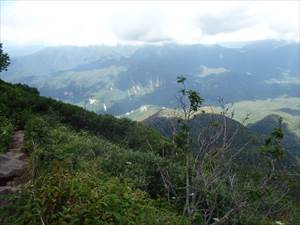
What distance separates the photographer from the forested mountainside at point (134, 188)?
30.0 ft

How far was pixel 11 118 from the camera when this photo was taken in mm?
25234

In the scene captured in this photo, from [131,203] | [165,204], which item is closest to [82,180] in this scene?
[131,203]

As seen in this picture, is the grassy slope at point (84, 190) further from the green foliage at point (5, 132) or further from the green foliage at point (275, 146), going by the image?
the green foliage at point (275, 146)

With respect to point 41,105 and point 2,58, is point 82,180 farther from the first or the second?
point 2,58

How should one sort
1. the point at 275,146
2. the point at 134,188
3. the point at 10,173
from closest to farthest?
the point at 275,146
the point at 134,188
the point at 10,173

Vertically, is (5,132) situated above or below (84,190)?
below

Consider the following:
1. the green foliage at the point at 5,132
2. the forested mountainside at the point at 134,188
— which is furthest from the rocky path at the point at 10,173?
the green foliage at the point at 5,132

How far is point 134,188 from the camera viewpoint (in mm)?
13164

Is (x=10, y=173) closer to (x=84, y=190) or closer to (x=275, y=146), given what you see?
(x=84, y=190)

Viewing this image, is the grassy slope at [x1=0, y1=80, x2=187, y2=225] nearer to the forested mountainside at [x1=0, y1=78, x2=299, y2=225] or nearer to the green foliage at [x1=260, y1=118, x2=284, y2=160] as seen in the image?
the forested mountainside at [x1=0, y1=78, x2=299, y2=225]

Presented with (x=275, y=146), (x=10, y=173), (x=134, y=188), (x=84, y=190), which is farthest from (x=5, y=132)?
(x=275, y=146)

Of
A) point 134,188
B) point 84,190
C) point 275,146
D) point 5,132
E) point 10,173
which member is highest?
point 275,146

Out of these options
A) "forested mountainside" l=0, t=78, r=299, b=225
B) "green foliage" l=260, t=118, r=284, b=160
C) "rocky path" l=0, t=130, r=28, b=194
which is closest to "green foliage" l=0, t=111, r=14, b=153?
"forested mountainside" l=0, t=78, r=299, b=225

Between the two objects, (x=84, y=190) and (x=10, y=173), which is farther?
(x=10, y=173)
